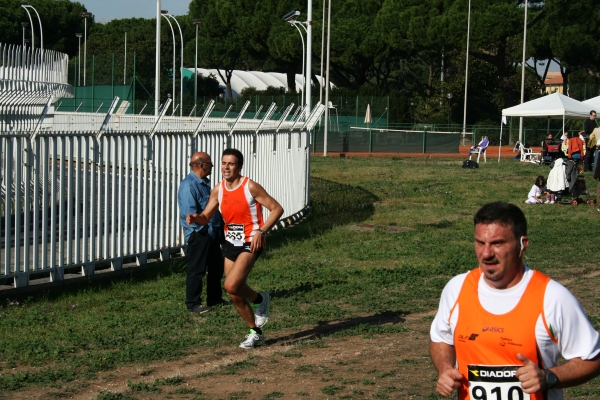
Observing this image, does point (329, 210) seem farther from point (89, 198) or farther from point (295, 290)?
point (89, 198)

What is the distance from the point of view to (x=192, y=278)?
9.10m

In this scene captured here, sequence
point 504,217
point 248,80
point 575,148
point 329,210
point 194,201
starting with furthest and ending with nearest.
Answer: point 248,80
point 575,148
point 329,210
point 194,201
point 504,217

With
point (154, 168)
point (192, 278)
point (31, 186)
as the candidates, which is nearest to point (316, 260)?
point (154, 168)

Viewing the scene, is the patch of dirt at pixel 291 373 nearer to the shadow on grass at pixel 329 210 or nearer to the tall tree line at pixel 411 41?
the shadow on grass at pixel 329 210

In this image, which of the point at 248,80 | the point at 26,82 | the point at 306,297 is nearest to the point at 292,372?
the point at 306,297

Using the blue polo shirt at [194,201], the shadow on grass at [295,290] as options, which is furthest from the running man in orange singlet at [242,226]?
the shadow on grass at [295,290]

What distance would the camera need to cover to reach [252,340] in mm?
7633

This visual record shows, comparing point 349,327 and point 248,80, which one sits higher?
point 248,80

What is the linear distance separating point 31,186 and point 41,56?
20.4 feet

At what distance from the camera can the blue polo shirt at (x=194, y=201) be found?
367 inches

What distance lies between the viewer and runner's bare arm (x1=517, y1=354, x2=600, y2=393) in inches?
125

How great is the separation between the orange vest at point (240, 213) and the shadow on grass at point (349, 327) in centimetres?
105

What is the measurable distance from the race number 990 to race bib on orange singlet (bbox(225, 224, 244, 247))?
445 cm

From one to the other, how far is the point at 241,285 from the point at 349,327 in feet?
4.71
